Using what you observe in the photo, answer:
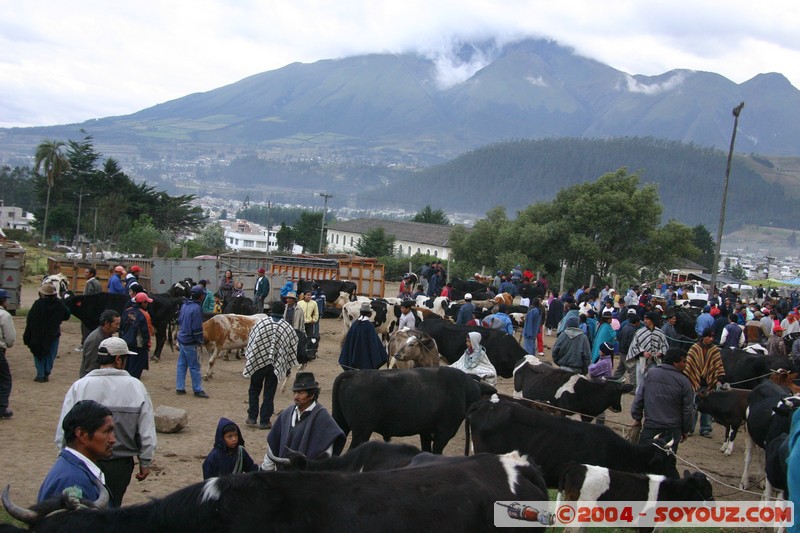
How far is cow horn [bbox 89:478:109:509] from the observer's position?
414cm

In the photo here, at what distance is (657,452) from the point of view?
7.99 m

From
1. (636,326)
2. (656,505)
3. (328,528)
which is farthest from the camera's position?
(636,326)

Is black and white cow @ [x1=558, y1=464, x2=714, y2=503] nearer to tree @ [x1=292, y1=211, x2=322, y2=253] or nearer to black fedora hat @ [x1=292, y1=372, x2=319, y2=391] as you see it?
black fedora hat @ [x1=292, y1=372, x2=319, y2=391]

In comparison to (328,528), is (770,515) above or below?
below

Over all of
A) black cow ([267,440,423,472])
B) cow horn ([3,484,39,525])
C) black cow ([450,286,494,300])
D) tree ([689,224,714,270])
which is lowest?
black cow ([267,440,423,472])

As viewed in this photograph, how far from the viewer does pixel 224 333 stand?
49.0ft

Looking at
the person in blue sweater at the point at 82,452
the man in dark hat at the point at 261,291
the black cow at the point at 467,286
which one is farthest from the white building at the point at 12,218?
the person in blue sweater at the point at 82,452

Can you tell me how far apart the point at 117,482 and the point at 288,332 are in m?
4.99

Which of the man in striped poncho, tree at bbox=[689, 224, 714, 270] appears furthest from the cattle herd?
tree at bbox=[689, 224, 714, 270]

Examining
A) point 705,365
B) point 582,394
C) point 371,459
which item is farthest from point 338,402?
point 705,365

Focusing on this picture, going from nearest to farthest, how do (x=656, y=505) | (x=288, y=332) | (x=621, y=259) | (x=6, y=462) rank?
1. (x=656, y=505)
2. (x=6, y=462)
3. (x=288, y=332)
4. (x=621, y=259)

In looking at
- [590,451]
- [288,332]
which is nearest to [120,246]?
[288,332]

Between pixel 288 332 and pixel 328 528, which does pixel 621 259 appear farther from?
pixel 328 528

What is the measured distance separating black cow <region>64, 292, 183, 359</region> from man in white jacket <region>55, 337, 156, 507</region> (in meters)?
8.70
